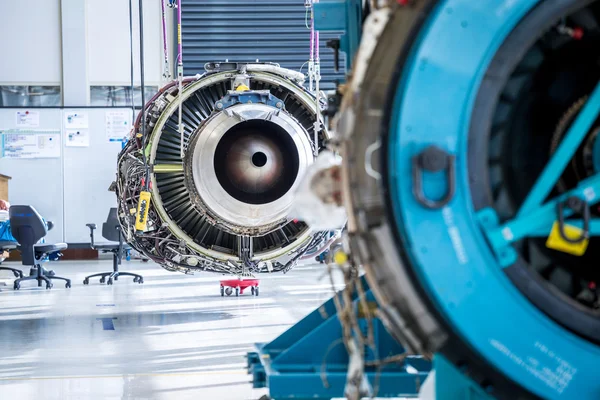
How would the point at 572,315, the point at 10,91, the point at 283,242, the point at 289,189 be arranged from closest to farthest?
the point at 572,315, the point at 289,189, the point at 283,242, the point at 10,91

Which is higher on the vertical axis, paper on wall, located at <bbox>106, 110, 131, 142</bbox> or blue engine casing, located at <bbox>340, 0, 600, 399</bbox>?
paper on wall, located at <bbox>106, 110, 131, 142</bbox>

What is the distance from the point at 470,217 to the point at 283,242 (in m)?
3.59

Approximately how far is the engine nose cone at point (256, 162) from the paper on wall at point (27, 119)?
26.6 feet

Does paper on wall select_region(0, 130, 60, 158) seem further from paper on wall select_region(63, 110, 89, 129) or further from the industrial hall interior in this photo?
the industrial hall interior

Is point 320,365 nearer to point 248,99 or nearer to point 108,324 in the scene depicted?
point 248,99

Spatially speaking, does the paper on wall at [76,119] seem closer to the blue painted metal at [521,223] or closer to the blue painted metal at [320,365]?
the blue painted metal at [320,365]

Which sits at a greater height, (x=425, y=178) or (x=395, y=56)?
(x=395, y=56)

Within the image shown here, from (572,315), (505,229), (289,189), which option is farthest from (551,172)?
(289,189)

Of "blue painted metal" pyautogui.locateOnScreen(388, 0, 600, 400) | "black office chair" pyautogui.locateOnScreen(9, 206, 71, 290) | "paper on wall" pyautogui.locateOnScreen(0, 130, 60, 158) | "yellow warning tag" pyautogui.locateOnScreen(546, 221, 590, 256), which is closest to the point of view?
"blue painted metal" pyautogui.locateOnScreen(388, 0, 600, 400)

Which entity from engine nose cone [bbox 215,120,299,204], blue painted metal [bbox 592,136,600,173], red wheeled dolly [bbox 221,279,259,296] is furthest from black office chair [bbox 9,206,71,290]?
blue painted metal [bbox 592,136,600,173]

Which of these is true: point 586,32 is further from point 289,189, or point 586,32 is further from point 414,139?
point 289,189

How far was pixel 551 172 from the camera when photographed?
1.73 m

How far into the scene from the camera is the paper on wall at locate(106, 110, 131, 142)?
1208 cm

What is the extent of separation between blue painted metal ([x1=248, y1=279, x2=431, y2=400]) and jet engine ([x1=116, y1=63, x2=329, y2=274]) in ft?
6.18
